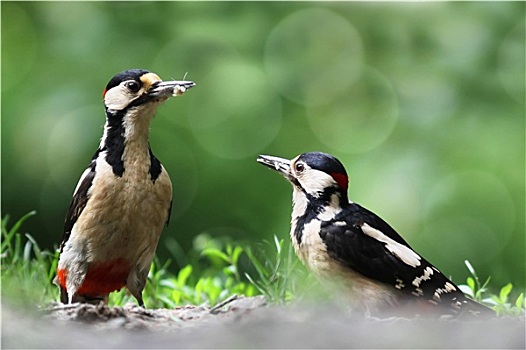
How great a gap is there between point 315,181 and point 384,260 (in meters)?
0.35

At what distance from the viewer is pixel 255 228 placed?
223 inches

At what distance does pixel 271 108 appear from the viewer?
5793 mm

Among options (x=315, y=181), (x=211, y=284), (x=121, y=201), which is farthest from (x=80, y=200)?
(x=211, y=284)

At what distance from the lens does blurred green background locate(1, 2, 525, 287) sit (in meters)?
5.59

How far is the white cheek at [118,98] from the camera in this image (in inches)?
118

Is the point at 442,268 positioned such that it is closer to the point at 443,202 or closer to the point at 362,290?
the point at 443,202

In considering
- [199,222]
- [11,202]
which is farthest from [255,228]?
[11,202]

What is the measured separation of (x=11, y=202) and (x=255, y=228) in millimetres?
1516

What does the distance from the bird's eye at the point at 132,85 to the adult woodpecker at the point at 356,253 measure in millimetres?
458

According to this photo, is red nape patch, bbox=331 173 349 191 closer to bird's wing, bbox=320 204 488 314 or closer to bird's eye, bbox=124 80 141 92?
bird's wing, bbox=320 204 488 314

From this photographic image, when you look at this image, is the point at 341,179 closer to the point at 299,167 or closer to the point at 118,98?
the point at 299,167

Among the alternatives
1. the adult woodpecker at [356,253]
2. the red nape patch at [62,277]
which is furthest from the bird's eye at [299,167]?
the red nape patch at [62,277]

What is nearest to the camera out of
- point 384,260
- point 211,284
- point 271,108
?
point 384,260

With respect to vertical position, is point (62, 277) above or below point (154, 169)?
below
